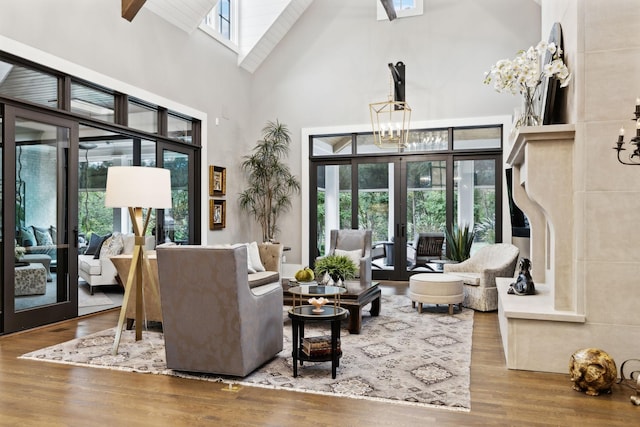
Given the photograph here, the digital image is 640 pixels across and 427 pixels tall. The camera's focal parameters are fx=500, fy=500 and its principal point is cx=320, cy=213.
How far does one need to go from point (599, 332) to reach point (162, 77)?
599 centimetres

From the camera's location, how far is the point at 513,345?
3.58 meters

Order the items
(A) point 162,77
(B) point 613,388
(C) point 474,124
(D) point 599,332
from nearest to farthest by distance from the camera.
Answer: (B) point 613,388 < (D) point 599,332 < (A) point 162,77 < (C) point 474,124

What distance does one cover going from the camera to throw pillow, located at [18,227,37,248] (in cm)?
489

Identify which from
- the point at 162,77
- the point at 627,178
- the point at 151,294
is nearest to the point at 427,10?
the point at 162,77

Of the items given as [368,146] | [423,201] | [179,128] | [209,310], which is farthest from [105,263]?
[423,201]

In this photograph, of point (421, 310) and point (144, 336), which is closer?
point (144, 336)

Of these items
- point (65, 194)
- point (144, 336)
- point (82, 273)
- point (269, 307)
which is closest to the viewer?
point (269, 307)

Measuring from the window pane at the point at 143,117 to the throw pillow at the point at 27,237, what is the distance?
1985 mm

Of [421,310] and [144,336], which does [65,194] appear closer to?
[144,336]

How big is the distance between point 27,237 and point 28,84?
151 cm

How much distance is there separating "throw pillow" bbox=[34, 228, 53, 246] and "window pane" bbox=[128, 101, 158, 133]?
1854 millimetres

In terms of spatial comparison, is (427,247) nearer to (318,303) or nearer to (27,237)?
(318,303)

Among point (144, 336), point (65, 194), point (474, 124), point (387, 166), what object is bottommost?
point (144, 336)

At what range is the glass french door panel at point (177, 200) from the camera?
7.23m
